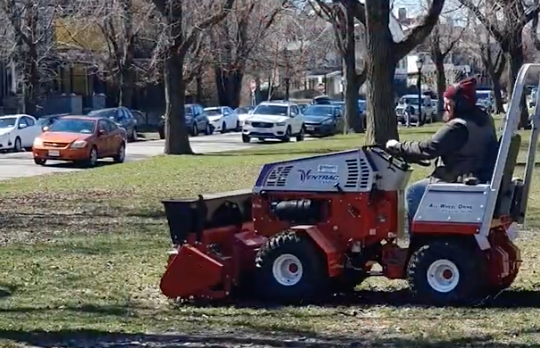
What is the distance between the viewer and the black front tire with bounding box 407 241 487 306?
1007 centimetres

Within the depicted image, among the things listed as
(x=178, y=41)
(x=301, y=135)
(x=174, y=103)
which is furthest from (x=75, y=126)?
(x=301, y=135)

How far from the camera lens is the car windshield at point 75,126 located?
35.2m

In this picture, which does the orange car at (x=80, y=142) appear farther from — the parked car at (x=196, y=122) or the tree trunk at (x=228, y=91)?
the tree trunk at (x=228, y=91)

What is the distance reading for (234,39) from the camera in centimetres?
5906

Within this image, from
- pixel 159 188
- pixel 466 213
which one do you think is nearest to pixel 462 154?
pixel 466 213

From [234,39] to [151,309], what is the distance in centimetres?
4910

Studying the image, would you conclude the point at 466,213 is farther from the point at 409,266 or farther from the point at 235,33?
the point at 235,33

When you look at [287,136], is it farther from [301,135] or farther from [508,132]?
[508,132]

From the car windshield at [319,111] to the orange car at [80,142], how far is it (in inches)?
858

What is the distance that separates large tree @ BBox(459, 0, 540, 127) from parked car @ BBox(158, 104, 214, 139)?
17080 mm

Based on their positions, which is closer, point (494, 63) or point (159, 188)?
point (159, 188)

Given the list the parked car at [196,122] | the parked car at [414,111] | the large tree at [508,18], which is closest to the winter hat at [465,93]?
the large tree at [508,18]

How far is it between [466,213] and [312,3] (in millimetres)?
32581

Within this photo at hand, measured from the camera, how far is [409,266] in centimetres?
1030
